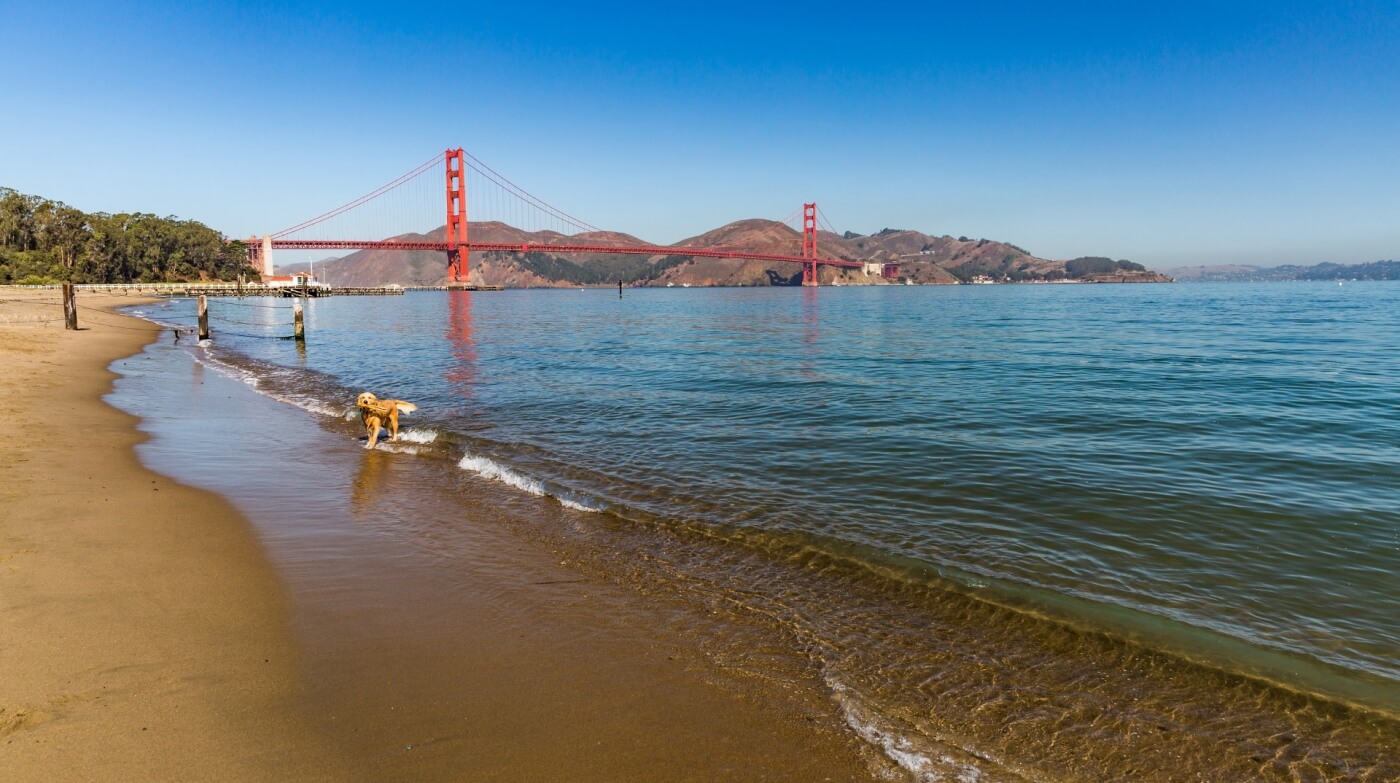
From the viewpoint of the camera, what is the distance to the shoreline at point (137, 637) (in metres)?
3.06

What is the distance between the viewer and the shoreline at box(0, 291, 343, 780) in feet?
10.0

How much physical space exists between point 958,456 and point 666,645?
21.0 feet

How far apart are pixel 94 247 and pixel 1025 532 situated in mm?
108063

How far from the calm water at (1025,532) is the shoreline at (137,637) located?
2.76m

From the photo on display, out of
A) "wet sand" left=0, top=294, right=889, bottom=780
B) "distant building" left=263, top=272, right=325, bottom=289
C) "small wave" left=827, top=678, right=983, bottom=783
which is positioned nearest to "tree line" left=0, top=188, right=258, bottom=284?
"distant building" left=263, top=272, right=325, bottom=289

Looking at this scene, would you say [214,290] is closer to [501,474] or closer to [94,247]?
[94,247]

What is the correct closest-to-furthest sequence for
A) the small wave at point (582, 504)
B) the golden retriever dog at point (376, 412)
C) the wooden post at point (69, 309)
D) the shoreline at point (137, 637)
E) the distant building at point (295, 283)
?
the shoreline at point (137, 637) < the small wave at point (582, 504) < the golden retriever dog at point (376, 412) < the wooden post at point (69, 309) < the distant building at point (295, 283)

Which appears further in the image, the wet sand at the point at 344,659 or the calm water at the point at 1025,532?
the calm water at the point at 1025,532

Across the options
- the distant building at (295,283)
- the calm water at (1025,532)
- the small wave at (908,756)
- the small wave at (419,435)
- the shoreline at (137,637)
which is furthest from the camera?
the distant building at (295,283)

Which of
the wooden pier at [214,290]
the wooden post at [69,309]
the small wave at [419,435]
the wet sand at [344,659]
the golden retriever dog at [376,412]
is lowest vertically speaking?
the wet sand at [344,659]

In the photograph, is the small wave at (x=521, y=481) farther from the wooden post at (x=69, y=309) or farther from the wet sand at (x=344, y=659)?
the wooden post at (x=69, y=309)

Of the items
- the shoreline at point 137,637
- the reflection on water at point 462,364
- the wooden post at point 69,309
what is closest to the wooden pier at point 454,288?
the reflection on water at point 462,364

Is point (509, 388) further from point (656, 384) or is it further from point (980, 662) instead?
point (980, 662)

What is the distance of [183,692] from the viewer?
139 inches
